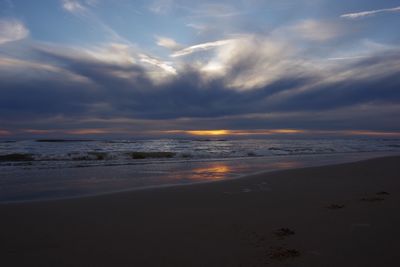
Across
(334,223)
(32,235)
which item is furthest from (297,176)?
(32,235)

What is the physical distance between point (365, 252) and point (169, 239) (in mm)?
2684

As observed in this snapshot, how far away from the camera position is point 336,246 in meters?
4.42

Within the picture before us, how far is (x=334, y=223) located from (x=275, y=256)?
1.99 meters

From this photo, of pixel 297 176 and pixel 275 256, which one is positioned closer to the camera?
pixel 275 256

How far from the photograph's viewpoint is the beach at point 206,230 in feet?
13.5

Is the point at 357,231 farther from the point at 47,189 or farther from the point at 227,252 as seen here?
the point at 47,189

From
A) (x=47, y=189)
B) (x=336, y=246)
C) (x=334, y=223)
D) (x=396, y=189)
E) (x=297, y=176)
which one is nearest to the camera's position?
(x=336, y=246)

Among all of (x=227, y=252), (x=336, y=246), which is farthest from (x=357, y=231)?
(x=227, y=252)

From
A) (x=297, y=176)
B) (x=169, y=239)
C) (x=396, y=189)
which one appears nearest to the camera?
(x=169, y=239)

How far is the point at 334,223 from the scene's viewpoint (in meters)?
5.59

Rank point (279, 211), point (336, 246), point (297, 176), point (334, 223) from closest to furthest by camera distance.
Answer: point (336, 246), point (334, 223), point (279, 211), point (297, 176)

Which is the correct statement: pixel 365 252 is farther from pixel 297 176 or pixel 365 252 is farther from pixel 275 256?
pixel 297 176

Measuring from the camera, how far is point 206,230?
5371mm

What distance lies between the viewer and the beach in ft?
13.5
